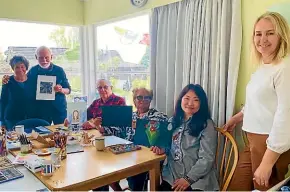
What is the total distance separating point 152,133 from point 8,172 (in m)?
0.99

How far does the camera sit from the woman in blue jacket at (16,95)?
2.78 metres

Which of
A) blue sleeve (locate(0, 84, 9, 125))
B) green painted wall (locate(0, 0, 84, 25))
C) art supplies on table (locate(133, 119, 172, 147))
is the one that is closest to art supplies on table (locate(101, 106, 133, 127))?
art supplies on table (locate(133, 119, 172, 147))

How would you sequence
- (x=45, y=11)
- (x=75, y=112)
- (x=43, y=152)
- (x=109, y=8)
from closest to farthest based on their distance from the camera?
(x=43, y=152) < (x=75, y=112) < (x=109, y=8) < (x=45, y=11)

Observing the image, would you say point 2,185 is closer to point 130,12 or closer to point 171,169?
point 171,169

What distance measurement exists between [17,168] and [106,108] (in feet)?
2.95

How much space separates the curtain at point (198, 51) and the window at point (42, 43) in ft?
5.58

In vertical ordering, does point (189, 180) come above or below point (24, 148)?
below

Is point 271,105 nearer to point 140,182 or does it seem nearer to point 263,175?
point 263,175

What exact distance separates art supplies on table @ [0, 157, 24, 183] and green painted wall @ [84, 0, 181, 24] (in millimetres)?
1918

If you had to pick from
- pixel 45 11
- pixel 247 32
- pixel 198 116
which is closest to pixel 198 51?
pixel 247 32

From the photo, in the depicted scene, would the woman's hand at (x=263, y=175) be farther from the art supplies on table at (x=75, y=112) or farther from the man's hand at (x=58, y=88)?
the man's hand at (x=58, y=88)

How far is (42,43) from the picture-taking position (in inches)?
147

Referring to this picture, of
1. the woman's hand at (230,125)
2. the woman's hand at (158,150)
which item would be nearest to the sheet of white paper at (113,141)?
the woman's hand at (158,150)

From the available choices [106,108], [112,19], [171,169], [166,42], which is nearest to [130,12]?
[112,19]
